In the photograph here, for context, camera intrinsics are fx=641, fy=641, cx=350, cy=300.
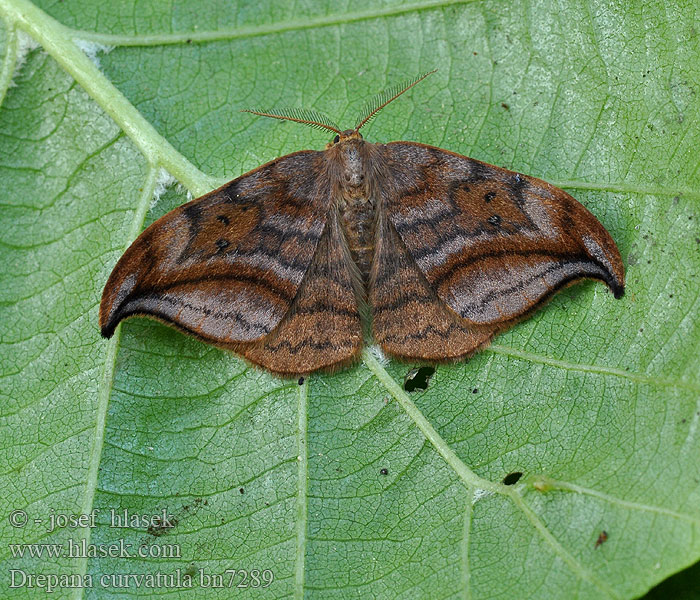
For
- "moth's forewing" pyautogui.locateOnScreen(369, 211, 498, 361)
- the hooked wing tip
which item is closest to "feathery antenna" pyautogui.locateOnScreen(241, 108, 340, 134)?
"moth's forewing" pyautogui.locateOnScreen(369, 211, 498, 361)

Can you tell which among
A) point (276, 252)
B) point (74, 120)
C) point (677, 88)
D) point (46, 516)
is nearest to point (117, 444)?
point (46, 516)

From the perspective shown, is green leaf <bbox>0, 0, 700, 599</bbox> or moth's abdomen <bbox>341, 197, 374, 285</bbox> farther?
moth's abdomen <bbox>341, 197, 374, 285</bbox>

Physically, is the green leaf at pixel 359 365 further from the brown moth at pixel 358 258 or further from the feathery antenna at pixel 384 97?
the brown moth at pixel 358 258

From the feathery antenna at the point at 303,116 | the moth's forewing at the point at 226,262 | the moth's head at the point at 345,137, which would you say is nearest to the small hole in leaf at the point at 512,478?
the moth's forewing at the point at 226,262

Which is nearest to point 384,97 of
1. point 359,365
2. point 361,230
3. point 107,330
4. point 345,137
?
point 345,137

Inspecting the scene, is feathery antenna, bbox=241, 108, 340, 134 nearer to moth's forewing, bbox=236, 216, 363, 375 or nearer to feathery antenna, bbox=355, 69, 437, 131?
feathery antenna, bbox=355, 69, 437, 131

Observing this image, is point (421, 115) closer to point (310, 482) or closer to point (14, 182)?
point (310, 482)

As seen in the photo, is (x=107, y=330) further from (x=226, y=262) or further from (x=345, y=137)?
(x=345, y=137)
